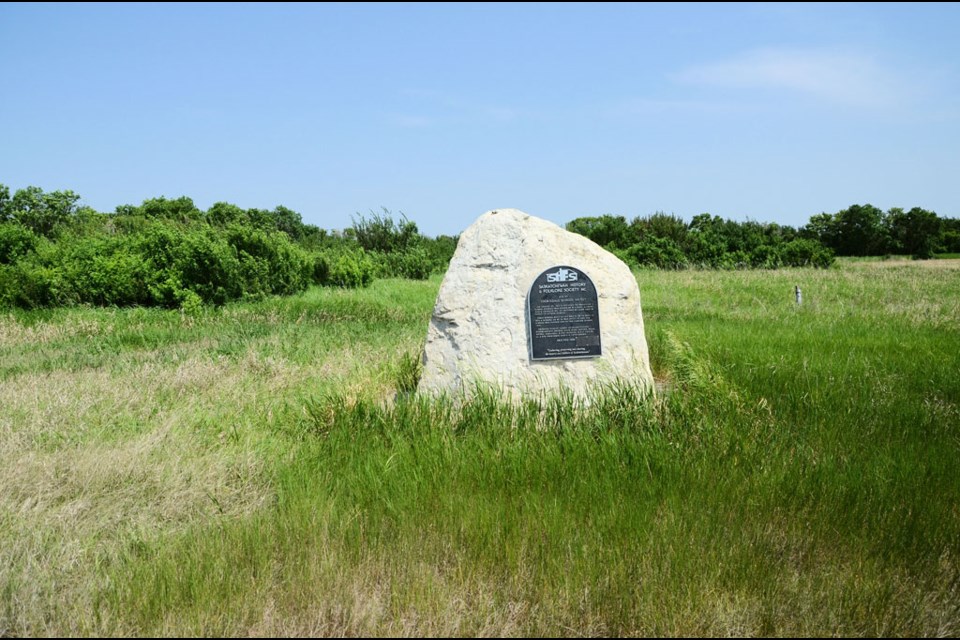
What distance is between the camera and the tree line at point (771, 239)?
1163 inches

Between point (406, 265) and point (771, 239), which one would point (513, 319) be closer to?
point (406, 265)

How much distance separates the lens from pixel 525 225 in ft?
22.3

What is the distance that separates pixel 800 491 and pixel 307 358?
6771mm

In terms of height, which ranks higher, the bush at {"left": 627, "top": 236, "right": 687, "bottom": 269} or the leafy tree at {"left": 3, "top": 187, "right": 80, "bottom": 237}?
the leafy tree at {"left": 3, "top": 187, "right": 80, "bottom": 237}

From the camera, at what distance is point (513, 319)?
6586mm

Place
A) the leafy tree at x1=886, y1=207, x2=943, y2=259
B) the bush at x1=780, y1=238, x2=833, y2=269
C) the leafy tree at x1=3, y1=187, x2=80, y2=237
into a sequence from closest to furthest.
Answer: the bush at x1=780, y1=238, x2=833, y2=269, the leafy tree at x1=886, y1=207, x2=943, y2=259, the leafy tree at x1=3, y1=187, x2=80, y2=237

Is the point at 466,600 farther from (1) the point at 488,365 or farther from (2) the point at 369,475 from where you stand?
(1) the point at 488,365

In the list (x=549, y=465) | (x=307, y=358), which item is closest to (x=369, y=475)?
(x=549, y=465)

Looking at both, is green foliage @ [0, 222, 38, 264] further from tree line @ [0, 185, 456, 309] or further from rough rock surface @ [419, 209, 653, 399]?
rough rock surface @ [419, 209, 653, 399]

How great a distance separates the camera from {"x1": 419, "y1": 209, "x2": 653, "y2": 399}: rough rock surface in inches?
256

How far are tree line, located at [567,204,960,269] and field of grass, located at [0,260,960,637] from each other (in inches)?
868

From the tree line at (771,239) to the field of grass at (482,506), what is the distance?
2206 centimetres

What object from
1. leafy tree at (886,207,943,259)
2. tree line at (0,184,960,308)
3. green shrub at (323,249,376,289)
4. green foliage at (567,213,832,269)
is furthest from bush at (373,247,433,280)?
leafy tree at (886,207,943,259)

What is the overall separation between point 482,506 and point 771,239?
30.6 meters
